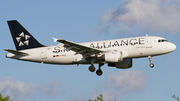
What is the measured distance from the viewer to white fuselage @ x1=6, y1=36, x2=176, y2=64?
142 ft

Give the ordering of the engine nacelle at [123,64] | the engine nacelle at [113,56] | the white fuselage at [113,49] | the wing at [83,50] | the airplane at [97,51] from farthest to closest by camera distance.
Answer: the engine nacelle at [123,64] < the white fuselage at [113,49] < the airplane at [97,51] < the engine nacelle at [113,56] < the wing at [83,50]

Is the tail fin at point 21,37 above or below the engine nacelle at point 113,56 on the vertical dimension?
above

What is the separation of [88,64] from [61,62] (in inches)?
158

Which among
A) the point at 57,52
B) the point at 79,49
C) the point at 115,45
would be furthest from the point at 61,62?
the point at 115,45

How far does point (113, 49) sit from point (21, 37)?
51.2 ft

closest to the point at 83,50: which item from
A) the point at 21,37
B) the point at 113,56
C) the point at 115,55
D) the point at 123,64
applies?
the point at 113,56

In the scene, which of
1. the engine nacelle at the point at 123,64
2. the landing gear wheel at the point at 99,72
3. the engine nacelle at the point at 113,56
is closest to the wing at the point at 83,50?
the engine nacelle at the point at 113,56

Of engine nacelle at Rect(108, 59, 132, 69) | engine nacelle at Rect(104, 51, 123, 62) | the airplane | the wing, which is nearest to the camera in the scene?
the wing

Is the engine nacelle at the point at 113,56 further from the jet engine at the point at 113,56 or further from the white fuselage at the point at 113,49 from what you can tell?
the white fuselage at the point at 113,49

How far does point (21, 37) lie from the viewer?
4994 cm

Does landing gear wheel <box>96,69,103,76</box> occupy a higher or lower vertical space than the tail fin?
lower

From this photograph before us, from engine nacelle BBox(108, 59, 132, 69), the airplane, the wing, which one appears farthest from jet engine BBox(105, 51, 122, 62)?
engine nacelle BBox(108, 59, 132, 69)

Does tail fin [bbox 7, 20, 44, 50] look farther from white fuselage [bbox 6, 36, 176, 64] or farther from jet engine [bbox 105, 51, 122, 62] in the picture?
jet engine [bbox 105, 51, 122, 62]

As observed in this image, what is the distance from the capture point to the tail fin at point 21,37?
48812 millimetres
